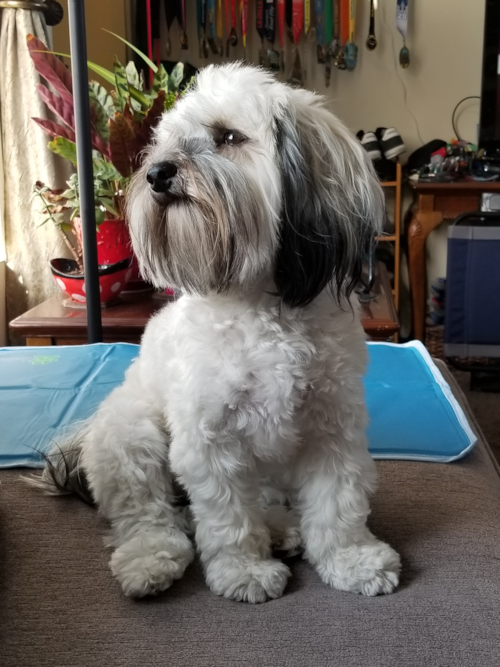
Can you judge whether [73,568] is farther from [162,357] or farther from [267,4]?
[267,4]

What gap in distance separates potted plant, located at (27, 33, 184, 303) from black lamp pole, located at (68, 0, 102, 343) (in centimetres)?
29

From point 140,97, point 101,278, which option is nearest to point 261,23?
point 140,97

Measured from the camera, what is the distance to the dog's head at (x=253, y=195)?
2.68ft

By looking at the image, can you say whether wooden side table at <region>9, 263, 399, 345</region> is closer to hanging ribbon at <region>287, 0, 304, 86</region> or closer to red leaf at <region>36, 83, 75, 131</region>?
red leaf at <region>36, 83, 75, 131</region>

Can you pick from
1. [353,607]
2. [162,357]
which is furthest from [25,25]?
[353,607]

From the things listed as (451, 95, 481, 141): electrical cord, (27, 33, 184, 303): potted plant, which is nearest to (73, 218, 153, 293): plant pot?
(27, 33, 184, 303): potted plant

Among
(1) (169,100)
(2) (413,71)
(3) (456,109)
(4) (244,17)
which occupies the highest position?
(4) (244,17)

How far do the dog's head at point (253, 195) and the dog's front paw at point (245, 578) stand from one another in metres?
0.34

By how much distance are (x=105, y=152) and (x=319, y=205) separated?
1.27 metres

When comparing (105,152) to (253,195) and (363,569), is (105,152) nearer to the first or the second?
(253,195)

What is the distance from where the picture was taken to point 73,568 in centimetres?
89

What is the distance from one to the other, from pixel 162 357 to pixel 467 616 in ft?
1.71

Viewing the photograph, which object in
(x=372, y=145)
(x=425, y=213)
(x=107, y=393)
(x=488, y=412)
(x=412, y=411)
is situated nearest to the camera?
(x=412, y=411)

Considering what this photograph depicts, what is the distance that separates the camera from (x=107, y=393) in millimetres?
1442
